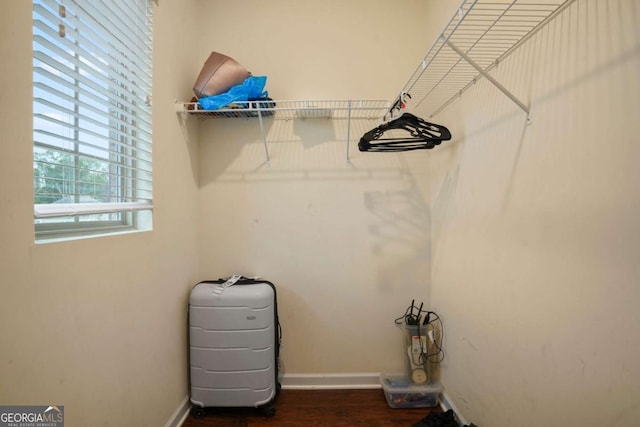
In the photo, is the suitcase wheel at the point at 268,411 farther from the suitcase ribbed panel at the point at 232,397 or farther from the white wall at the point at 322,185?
the white wall at the point at 322,185

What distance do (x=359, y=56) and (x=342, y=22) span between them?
28 cm

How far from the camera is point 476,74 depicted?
1387 millimetres

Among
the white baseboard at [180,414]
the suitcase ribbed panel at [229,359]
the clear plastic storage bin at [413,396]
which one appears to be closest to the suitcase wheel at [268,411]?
the suitcase ribbed panel at [229,359]

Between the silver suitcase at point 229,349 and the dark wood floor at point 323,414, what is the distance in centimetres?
7

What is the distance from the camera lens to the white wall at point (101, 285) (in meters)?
0.74

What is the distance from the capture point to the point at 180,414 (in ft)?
5.36

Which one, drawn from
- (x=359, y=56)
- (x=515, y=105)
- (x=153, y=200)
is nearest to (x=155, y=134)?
(x=153, y=200)

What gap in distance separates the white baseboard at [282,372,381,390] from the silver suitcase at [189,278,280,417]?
1.00 ft

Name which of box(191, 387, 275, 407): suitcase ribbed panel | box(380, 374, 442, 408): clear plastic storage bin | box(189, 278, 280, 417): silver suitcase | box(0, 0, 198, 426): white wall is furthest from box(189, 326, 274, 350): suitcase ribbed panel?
box(380, 374, 442, 408): clear plastic storage bin

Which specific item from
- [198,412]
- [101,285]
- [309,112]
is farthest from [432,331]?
[101,285]

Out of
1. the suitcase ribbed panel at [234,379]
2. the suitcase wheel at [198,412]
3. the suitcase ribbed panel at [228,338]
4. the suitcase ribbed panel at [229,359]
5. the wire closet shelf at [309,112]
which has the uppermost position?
the wire closet shelf at [309,112]

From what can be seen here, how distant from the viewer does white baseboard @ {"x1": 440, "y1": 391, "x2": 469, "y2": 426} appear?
1.55 m

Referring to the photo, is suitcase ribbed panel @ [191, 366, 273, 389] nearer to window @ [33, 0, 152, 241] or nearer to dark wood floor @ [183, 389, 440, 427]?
dark wood floor @ [183, 389, 440, 427]

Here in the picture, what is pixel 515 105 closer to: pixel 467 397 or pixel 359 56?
pixel 359 56
